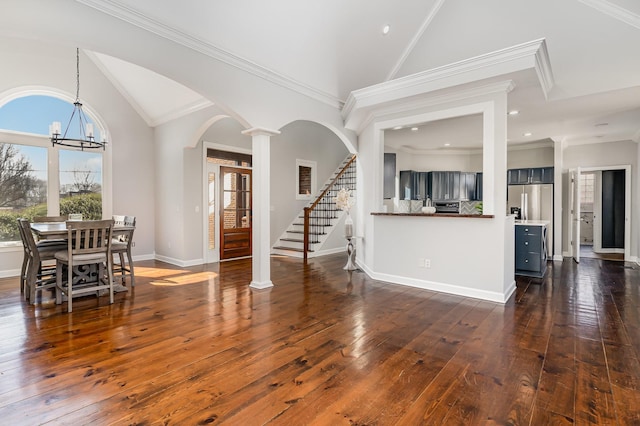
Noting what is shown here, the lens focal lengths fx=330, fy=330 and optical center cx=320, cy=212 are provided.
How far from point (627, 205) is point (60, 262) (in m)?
10.1

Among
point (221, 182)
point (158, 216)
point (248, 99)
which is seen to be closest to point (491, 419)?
point (248, 99)

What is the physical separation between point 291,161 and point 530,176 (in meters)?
5.65

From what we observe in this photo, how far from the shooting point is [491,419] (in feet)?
5.92

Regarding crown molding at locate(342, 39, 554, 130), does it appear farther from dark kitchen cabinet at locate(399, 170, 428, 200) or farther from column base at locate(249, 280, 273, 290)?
dark kitchen cabinet at locate(399, 170, 428, 200)

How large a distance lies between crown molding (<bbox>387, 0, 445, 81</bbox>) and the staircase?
232 cm

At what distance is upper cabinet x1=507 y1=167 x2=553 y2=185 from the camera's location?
7.42 metres

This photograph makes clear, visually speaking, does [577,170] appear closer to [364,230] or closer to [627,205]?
[627,205]

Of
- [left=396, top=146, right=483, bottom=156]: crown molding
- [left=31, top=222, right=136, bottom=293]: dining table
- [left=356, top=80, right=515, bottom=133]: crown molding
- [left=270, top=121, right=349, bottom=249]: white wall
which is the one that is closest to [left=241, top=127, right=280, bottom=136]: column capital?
[left=356, top=80, right=515, bottom=133]: crown molding

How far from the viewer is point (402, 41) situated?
5367 mm

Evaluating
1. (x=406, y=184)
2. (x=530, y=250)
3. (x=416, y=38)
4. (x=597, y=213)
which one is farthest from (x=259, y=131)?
(x=597, y=213)

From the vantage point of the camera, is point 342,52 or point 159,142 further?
point 159,142

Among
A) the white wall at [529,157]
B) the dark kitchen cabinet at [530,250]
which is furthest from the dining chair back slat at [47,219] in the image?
the white wall at [529,157]

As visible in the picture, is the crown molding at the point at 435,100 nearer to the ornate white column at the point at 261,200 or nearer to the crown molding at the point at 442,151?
the ornate white column at the point at 261,200

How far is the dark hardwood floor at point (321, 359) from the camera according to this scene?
1883 millimetres
